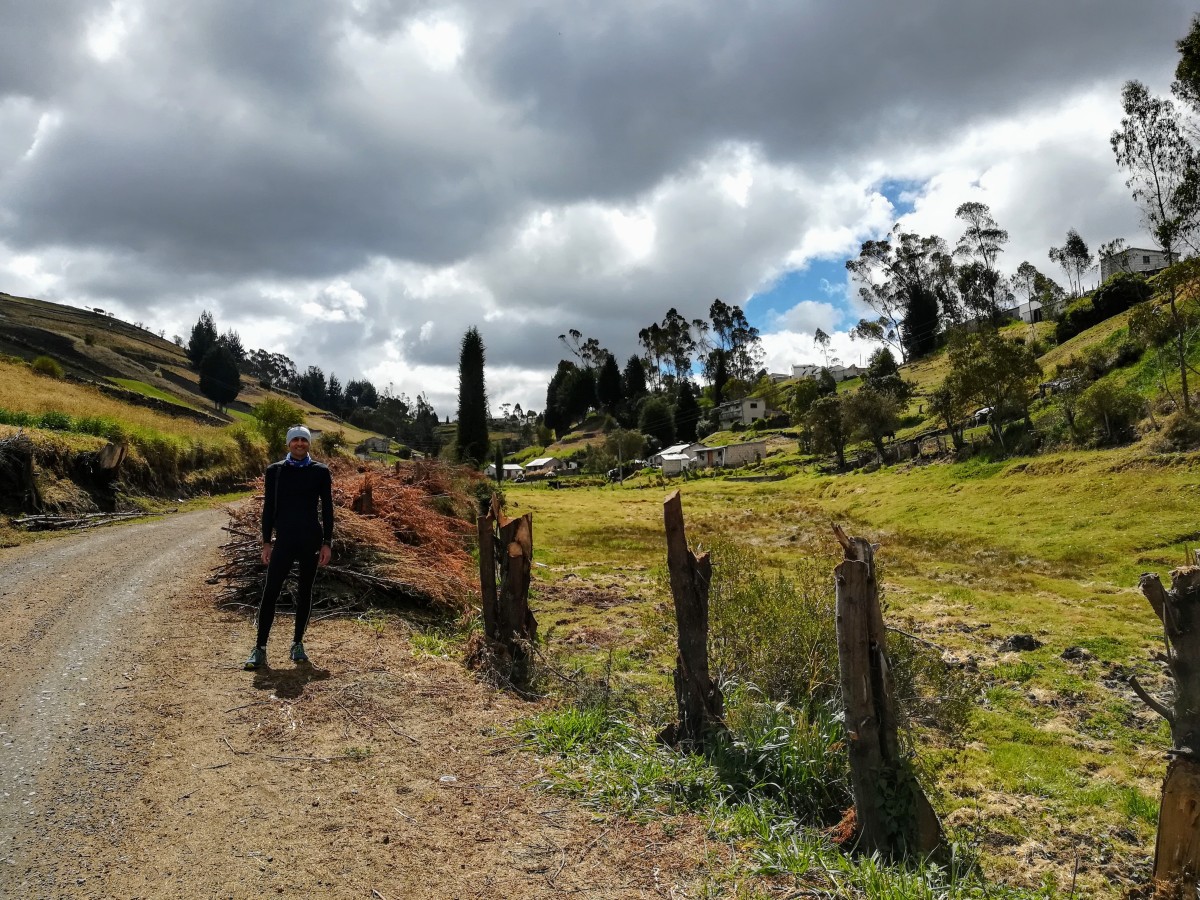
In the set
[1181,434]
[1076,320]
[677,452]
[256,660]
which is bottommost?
[256,660]

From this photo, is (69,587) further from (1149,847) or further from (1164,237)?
(1164,237)

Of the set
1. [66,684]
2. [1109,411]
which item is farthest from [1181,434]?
[66,684]

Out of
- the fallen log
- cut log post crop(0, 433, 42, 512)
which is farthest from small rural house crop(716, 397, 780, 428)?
cut log post crop(0, 433, 42, 512)

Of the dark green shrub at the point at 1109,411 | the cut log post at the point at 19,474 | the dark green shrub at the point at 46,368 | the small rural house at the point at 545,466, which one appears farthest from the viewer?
the small rural house at the point at 545,466

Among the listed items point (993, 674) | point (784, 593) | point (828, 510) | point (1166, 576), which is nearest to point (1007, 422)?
point (828, 510)

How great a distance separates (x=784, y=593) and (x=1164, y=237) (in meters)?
27.4

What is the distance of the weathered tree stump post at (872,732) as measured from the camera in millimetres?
4297

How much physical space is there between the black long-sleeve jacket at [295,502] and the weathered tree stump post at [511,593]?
73.8 inches

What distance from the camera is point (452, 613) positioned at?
9.91 m

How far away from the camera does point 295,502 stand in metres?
6.38

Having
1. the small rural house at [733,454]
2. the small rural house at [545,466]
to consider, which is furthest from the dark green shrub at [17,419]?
the small rural house at [545,466]

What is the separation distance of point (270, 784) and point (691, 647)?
125 inches

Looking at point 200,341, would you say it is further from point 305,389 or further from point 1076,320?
point 1076,320

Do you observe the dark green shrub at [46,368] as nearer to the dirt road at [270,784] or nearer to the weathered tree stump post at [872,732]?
the dirt road at [270,784]
